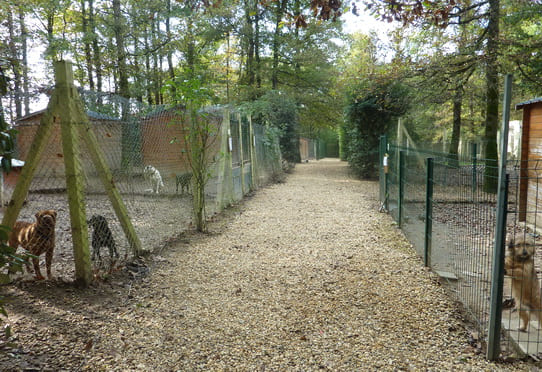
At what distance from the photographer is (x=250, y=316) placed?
3.43 meters

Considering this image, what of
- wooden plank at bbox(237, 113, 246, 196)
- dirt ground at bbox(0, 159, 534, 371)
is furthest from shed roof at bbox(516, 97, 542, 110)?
wooden plank at bbox(237, 113, 246, 196)

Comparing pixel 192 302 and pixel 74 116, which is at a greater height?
pixel 74 116

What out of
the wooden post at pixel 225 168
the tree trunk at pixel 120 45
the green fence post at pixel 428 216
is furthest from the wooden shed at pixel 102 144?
the tree trunk at pixel 120 45

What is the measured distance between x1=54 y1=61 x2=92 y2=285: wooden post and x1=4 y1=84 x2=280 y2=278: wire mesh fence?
0.08 m

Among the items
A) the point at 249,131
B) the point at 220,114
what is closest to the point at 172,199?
the point at 220,114

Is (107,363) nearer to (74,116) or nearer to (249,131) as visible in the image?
(74,116)

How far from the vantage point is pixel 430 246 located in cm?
465

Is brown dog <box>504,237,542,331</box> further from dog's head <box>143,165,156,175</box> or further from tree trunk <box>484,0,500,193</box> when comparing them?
tree trunk <box>484,0,500,193</box>

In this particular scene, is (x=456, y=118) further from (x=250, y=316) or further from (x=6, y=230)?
(x=6, y=230)

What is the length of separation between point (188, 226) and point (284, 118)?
1494 centimetres

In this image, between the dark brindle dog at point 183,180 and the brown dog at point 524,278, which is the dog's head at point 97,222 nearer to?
the dark brindle dog at point 183,180

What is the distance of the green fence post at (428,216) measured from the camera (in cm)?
443

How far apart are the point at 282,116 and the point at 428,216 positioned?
16.5 meters

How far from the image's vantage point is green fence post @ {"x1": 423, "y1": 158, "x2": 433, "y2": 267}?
4.43 meters
